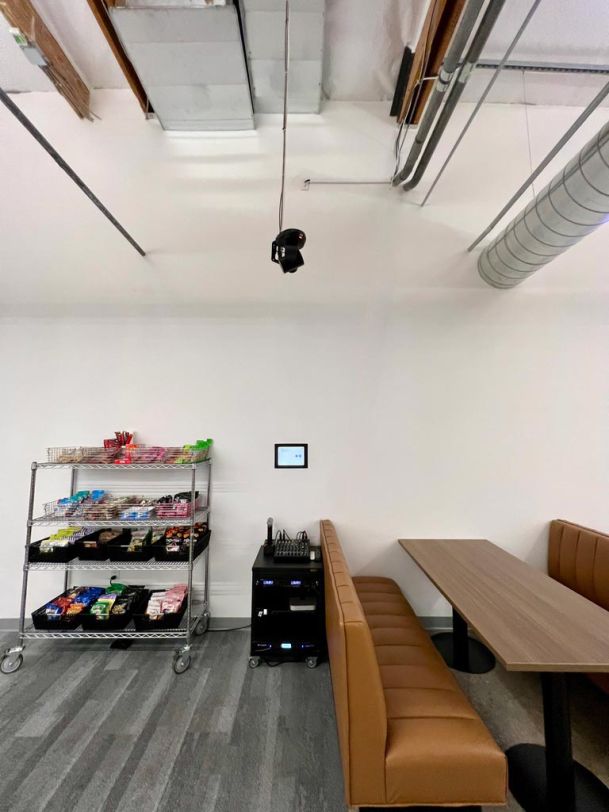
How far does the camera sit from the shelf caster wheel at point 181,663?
2.08 m

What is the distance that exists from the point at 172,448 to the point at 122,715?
156 cm

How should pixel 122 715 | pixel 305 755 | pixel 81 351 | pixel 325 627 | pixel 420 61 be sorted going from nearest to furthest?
pixel 305 755 → pixel 122 715 → pixel 420 61 → pixel 325 627 → pixel 81 351

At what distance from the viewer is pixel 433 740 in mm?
1224

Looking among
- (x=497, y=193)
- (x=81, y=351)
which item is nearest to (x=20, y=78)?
(x=81, y=351)

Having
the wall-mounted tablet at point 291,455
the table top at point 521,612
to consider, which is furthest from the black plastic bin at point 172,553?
the table top at point 521,612

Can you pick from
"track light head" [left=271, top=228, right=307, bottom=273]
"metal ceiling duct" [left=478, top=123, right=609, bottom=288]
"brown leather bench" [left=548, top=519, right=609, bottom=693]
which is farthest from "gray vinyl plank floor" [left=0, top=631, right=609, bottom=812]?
"metal ceiling duct" [left=478, top=123, right=609, bottom=288]

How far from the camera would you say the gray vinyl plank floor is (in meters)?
1.37

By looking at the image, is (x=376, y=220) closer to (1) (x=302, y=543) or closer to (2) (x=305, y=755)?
(1) (x=302, y=543)

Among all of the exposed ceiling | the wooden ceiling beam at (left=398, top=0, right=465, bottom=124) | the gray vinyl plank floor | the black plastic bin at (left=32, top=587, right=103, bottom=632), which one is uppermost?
the exposed ceiling

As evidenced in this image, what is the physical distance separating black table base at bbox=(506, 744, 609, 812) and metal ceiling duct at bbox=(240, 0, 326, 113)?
156 inches

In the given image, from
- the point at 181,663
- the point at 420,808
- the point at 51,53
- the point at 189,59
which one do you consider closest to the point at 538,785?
the point at 420,808

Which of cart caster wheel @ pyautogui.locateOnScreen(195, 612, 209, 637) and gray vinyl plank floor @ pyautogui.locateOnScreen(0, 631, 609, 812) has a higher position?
cart caster wheel @ pyautogui.locateOnScreen(195, 612, 209, 637)

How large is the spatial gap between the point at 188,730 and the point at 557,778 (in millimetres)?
1654

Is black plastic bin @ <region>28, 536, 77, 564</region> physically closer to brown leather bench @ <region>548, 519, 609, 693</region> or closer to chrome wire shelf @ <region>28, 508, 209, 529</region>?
chrome wire shelf @ <region>28, 508, 209, 529</region>
